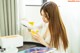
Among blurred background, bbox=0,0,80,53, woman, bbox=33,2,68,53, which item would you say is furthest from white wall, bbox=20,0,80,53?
woman, bbox=33,2,68,53

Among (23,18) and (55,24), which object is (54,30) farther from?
(23,18)

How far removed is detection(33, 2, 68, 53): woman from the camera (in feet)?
5.19

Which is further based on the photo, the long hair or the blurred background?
the blurred background

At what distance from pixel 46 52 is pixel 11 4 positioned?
0.69 metres

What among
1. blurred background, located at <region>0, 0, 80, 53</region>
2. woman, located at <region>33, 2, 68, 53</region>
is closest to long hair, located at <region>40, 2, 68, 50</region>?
woman, located at <region>33, 2, 68, 53</region>

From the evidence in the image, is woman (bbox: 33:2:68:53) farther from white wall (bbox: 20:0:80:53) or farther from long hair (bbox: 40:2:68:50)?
white wall (bbox: 20:0:80:53)

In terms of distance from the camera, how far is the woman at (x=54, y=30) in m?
1.58

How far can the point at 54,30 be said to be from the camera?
159 cm

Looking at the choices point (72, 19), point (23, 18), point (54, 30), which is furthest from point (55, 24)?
point (23, 18)

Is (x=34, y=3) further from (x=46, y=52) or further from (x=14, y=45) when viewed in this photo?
(x=46, y=52)

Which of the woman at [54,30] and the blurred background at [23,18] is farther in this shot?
the blurred background at [23,18]

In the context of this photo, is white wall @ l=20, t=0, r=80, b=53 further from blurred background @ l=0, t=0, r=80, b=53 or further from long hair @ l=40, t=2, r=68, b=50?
long hair @ l=40, t=2, r=68, b=50

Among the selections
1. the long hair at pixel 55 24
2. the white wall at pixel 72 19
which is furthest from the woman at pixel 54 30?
the white wall at pixel 72 19

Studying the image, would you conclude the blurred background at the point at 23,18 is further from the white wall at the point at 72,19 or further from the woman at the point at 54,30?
the woman at the point at 54,30
